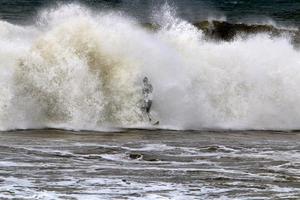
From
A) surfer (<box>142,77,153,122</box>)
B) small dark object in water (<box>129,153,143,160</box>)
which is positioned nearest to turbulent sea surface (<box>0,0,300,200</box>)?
small dark object in water (<box>129,153,143,160</box>)

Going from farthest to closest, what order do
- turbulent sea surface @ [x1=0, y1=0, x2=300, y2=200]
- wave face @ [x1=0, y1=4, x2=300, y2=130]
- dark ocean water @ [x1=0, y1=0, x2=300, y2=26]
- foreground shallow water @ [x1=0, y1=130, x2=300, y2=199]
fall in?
dark ocean water @ [x1=0, y1=0, x2=300, y2=26] → wave face @ [x1=0, y1=4, x2=300, y2=130] → turbulent sea surface @ [x1=0, y1=0, x2=300, y2=200] → foreground shallow water @ [x1=0, y1=130, x2=300, y2=199]

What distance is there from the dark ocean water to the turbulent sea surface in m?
19.5

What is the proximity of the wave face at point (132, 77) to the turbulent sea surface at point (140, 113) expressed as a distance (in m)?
0.03

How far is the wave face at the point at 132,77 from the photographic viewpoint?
1755 cm

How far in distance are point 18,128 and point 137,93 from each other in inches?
122

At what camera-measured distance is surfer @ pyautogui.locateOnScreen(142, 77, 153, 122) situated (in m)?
18.1

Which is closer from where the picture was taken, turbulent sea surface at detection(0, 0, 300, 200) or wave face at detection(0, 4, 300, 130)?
turbulent sea surface at detection(0, 0, 300, 200)

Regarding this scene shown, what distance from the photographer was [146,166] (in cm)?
1233

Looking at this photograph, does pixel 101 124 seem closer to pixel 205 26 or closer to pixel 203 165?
pixel 203 165

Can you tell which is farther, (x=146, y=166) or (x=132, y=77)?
(x=132, y=77)

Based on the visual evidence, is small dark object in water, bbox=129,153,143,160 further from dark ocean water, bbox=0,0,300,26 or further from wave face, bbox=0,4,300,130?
dark ocean water, bbox=0,0,300,26

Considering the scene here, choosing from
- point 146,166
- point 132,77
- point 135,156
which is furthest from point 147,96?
point 146,166

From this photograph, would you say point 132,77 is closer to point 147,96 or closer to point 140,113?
point 147,96

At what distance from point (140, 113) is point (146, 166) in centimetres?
573
